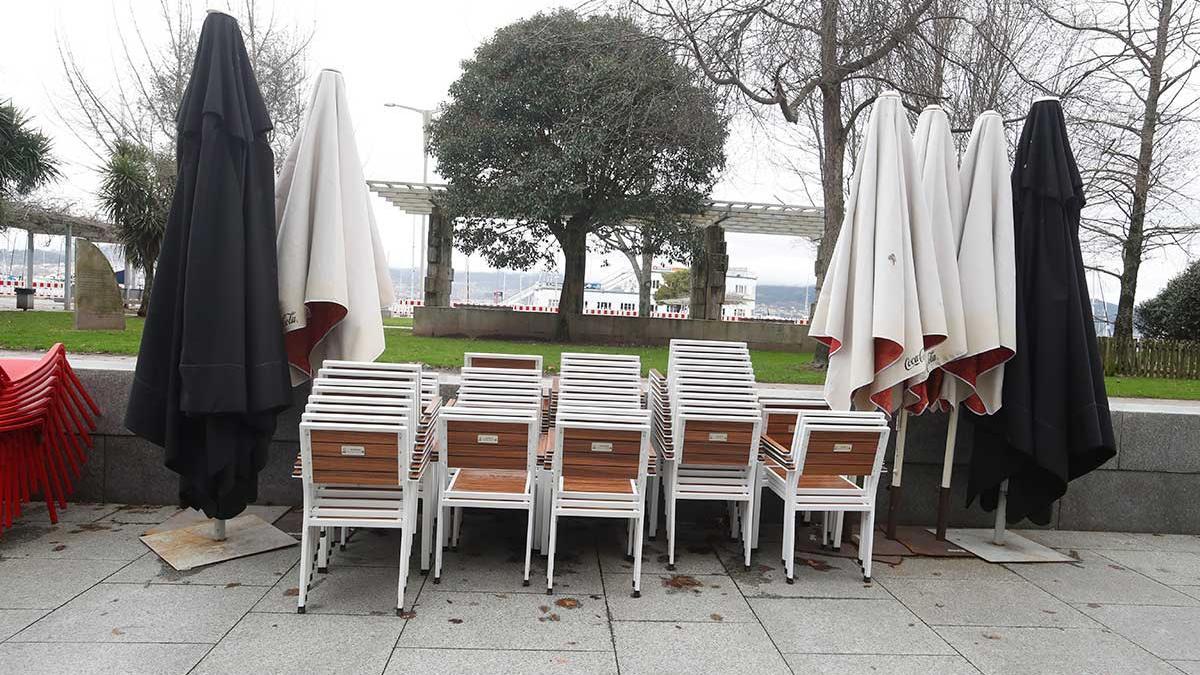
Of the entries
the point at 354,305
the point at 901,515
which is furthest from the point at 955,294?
the point at 354,305

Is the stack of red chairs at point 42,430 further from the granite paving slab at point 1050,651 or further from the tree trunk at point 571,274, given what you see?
the tree trunk at point 571,274

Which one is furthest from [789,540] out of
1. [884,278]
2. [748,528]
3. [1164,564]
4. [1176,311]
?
[1176,311]

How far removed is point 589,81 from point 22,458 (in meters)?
7.90

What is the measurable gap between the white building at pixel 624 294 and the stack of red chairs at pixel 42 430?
13884 mm

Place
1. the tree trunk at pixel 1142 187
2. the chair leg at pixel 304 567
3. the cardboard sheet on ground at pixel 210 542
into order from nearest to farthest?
the chair leg at pixel 304 567 < the cardboard sheet on ground at pixel 210 542 < the tree trunk at pixel 1142 187

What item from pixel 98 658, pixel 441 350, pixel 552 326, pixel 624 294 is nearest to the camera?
pixel 98 658

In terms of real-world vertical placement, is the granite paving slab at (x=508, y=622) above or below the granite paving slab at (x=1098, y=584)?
below

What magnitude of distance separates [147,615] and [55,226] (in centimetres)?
3032

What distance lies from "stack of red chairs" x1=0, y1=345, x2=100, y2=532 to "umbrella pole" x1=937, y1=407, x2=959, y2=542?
5.56 m

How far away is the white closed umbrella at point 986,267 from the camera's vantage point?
415 cm

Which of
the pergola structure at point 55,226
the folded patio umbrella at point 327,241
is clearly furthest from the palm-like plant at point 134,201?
the folded patio umbrella at point 327,241

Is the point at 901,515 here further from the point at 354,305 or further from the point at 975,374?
the point at 354,305

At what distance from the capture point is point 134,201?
1681cm

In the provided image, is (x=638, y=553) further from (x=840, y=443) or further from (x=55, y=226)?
(x=55, y=226)
